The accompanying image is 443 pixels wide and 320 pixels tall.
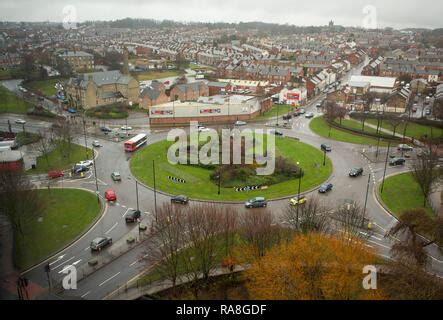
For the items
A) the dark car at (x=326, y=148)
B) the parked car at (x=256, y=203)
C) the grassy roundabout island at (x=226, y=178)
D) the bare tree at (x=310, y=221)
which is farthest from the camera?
the dark car at (x=326, y=148)

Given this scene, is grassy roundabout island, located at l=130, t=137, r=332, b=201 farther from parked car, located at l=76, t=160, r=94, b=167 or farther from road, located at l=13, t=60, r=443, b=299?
parked car, located at l=76, t=160, r=94, b=167

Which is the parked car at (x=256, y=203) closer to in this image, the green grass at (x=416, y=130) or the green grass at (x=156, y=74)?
the green grass at (x=416, y=130)

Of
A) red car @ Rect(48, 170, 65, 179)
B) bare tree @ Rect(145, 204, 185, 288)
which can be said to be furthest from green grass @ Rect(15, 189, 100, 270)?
bare tree @ Rect(145, 204, 185, 288)

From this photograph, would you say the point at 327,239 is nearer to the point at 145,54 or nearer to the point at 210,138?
the point at 210,138

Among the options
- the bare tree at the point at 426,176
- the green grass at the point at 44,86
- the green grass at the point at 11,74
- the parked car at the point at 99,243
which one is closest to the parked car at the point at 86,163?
the parked car at the point at 99,243

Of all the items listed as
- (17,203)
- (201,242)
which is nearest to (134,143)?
(17,203)

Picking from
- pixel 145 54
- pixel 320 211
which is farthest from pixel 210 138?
pixel 145 54
